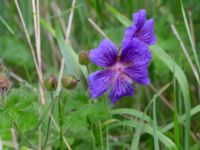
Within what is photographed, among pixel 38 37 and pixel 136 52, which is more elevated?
pixel 38 37

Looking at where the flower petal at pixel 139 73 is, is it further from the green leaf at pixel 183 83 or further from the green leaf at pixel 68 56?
the green leaf at pixel 68 56


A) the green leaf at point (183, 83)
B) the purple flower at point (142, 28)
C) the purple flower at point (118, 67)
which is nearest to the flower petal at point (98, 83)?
the purple flower at point (118, 67)

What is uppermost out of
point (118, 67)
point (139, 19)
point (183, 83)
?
point (139, 19)

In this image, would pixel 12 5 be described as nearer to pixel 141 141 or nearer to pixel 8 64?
pixel 8 64

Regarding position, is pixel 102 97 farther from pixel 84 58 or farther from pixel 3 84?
pixel 3 84

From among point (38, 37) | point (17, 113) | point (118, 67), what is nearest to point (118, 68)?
point (118, 67)
